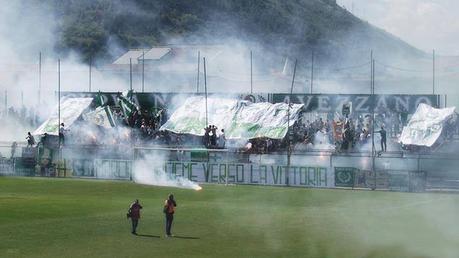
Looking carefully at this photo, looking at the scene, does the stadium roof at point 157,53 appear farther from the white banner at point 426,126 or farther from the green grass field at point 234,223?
the green grass field at point 234,223

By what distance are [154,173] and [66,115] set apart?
15.3 m

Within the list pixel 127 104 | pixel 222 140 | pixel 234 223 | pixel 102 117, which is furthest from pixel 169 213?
pixel 127 104

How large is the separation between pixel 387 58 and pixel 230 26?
30997 mm

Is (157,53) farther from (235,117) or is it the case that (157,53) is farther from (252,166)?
(252,166)

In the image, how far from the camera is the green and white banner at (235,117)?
62.2 m

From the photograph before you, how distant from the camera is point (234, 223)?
38500 millimetres

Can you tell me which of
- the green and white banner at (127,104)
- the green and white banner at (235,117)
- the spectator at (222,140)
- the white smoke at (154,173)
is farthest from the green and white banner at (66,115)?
the spectator at (222,140)

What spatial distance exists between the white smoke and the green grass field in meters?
3.09

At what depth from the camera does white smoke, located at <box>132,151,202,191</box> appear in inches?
2240

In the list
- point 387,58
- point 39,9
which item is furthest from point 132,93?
point 387,58

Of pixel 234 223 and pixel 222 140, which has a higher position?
pixel 222 140

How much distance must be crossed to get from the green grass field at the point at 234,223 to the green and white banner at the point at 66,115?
1581 cm

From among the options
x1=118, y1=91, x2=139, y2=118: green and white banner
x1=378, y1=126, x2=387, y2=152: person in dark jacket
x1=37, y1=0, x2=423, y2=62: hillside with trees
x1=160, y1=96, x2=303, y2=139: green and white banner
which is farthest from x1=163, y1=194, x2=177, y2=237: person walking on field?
x1=37, y1=0, x2=423, y2=62: hillside with trees

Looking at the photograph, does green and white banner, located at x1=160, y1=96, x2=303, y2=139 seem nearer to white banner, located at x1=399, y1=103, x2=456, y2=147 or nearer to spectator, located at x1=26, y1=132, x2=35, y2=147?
white banner, located at x1=399, y1=103, x2=456, y2=147
